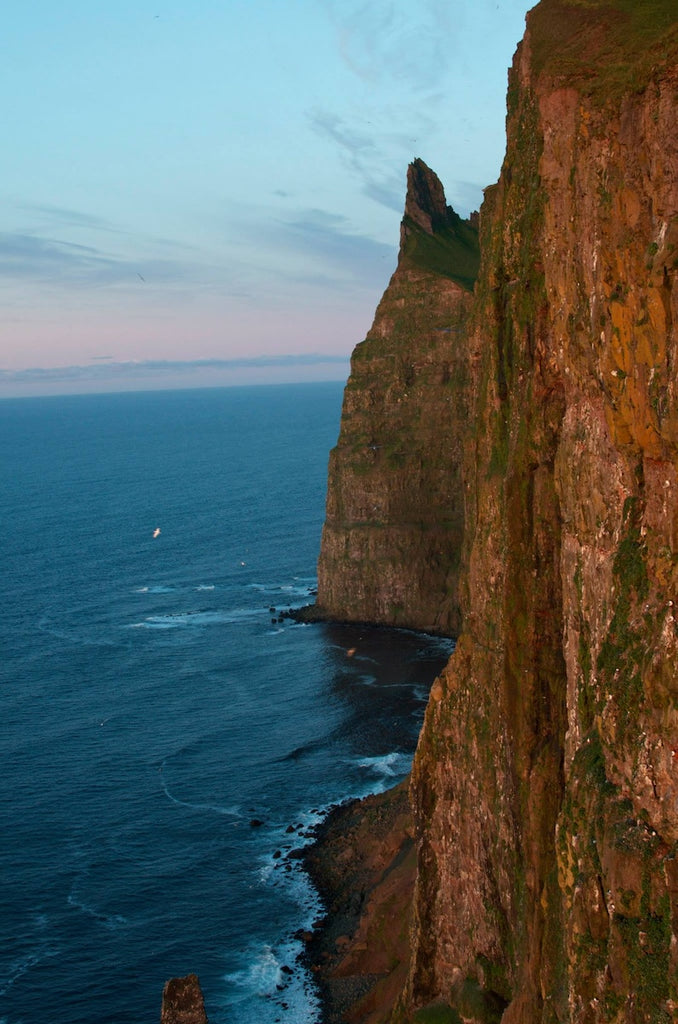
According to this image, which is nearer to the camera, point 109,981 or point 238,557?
point 109,981

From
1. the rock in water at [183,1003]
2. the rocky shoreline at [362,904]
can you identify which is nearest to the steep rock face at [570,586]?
the rock in water at [183,1003]

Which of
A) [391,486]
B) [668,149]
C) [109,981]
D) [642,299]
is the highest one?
[668,149]

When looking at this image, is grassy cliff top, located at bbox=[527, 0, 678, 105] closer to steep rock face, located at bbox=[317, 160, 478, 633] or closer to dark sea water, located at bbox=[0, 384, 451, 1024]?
dark sea water, located at bbox=[0, 384, 451, 1024]

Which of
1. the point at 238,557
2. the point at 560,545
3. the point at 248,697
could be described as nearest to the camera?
the point at 560,545

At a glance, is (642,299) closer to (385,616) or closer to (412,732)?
(412,732)

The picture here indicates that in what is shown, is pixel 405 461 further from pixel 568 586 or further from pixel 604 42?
pixel 568 586

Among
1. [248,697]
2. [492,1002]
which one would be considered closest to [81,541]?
[248,697]

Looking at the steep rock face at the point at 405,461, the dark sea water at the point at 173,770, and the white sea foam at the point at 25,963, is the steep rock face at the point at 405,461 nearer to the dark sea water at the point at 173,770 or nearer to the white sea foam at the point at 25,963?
the dark sea water at the point at 173,770
